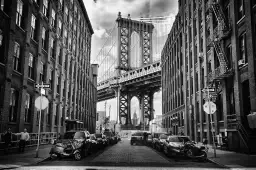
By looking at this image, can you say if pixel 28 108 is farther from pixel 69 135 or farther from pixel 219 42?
pixel 219 42

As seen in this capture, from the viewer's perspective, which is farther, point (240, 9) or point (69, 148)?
point (240, 9)

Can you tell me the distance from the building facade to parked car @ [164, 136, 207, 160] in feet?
34.6

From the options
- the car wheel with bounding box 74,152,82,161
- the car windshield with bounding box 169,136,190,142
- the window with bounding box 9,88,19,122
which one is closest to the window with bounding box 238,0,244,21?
the car windshield with bounding box 169,136,190,142

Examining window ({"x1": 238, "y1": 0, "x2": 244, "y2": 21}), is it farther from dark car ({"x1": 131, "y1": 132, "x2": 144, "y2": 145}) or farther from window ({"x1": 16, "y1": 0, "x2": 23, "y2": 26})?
Answer: dark car ({"x1": 131, "y1": 132, "x2": 144, "y2": 145})

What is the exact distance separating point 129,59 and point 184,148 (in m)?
69.9

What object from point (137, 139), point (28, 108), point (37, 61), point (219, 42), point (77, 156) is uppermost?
point (219, 42)

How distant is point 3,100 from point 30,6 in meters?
8.89

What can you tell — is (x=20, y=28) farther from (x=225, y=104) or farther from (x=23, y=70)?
(x=225, y=104)

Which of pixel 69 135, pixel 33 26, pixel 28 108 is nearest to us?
pixel 69 135

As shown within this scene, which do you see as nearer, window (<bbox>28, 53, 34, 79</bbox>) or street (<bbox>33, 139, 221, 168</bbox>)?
street (<bbox>33, 139, 221, 168</bbox>)

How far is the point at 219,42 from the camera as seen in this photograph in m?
24.9

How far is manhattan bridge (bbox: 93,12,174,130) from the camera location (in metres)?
76.6

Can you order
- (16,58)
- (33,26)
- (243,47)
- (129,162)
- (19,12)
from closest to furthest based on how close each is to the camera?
(129,162), (243,47), (16,58), (19,12), (33,26)

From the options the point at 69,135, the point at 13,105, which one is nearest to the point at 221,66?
the point at 69,135
